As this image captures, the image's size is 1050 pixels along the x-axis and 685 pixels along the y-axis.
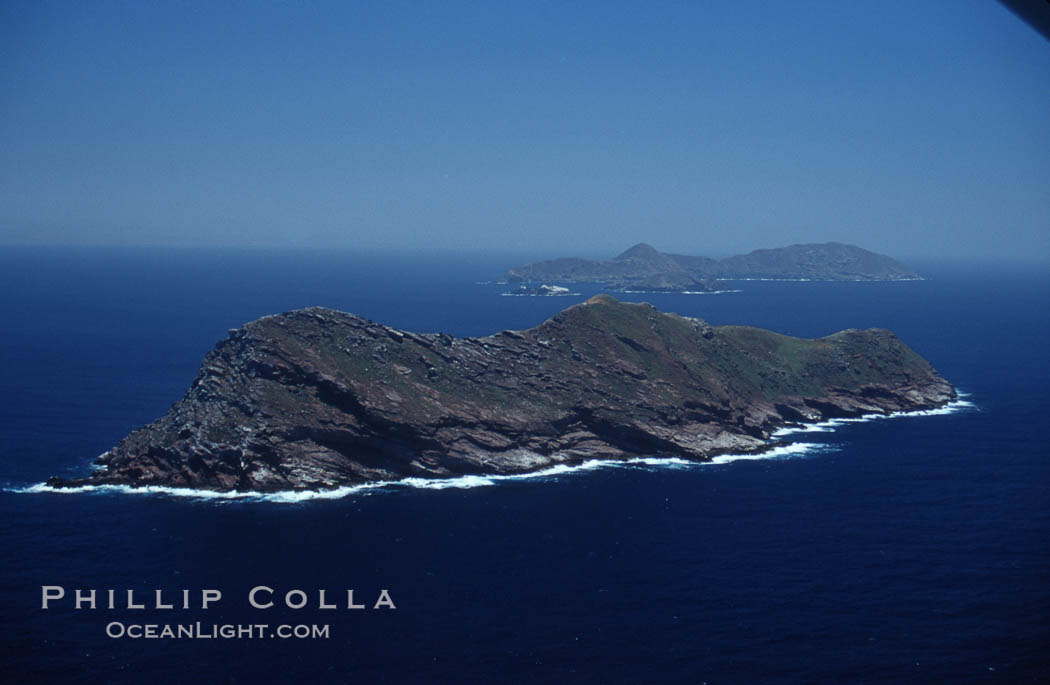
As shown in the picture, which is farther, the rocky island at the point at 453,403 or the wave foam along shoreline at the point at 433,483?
the rocky island at the point at 453,403

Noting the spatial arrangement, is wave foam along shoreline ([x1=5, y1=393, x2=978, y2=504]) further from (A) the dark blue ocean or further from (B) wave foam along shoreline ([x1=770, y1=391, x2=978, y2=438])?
(A) the dark blue ocean

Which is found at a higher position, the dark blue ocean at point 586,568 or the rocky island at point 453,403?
the rocky island at point 453,403

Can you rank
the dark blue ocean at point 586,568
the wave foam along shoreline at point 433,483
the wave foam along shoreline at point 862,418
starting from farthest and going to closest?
the wave foam along shoreline at point 862,418 → the wave foam along shoreline at point 433,483 → the dark blue ocean at point 586,568

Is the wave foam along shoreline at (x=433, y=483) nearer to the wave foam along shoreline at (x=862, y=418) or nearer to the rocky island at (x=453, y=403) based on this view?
the wave foam along shoreline at (x=862, y=418)

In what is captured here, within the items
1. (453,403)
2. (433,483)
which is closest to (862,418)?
(453,403)

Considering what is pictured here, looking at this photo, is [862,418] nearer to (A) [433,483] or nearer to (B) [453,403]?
(B) [453,403]

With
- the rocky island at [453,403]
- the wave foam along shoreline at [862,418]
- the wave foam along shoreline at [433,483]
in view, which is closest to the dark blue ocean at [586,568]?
the wave foam along shoreline at [433,483]

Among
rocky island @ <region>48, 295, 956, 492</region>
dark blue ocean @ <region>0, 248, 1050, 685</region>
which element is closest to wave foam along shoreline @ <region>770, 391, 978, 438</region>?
rocky island @ <region>48, 295, 956, 492</region>
